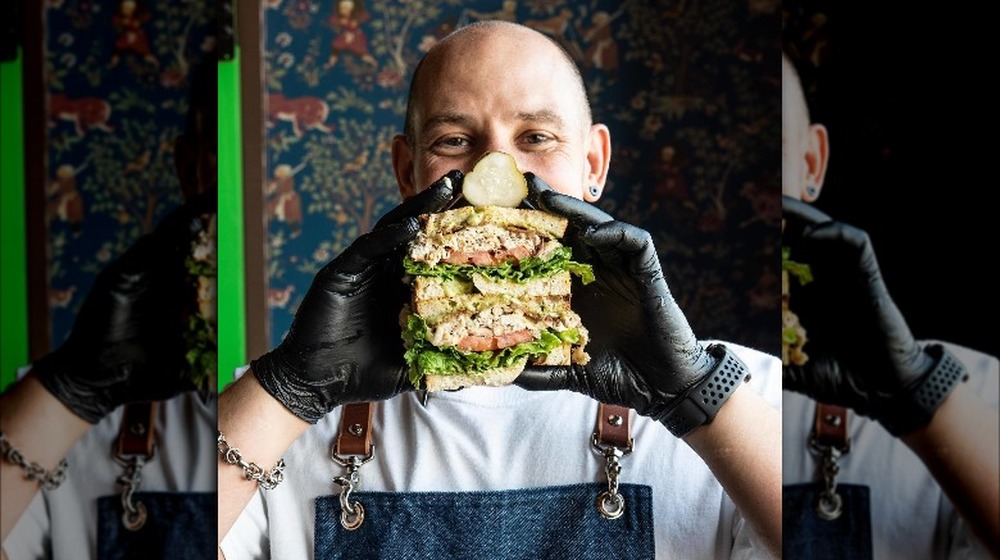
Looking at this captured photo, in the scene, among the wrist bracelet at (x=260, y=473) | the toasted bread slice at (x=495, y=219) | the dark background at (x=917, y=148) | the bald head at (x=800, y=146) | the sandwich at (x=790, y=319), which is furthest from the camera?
the wrist bracelet at (x=260, y=473)

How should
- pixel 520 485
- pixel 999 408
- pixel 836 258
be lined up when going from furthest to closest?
1. pixel 520 485
2. pixel 836 258
3. pixel 999 408

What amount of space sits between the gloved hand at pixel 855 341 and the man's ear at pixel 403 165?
30.0 inches

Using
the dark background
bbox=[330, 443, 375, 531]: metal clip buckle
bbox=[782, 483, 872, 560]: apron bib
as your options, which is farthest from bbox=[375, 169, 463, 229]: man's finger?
bbox=[782, 483, 872, 560]: apron bib

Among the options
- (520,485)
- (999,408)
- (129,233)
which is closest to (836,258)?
(999,408)

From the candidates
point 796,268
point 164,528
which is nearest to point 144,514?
point 164,528

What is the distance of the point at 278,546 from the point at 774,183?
1261mm

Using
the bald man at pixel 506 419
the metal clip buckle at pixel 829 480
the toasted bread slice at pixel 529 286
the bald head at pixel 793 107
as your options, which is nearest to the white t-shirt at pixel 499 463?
the bald man at pixel 506 419

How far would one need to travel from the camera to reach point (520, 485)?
6.19ft

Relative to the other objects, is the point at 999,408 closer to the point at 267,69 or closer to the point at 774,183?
the point at 774,183

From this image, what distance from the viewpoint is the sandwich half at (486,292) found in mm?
1815

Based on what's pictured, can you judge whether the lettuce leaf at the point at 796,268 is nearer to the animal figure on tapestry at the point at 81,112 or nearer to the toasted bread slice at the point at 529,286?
the toasted bread slice at the point at 529,286

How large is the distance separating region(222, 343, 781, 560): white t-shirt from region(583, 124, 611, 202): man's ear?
419 millimetres

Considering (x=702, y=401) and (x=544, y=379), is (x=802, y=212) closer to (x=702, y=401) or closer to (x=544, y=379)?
(x=702, y=401)

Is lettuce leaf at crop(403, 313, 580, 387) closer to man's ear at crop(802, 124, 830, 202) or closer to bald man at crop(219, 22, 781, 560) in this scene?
bald man at crop(219, 22, 781, 560)
